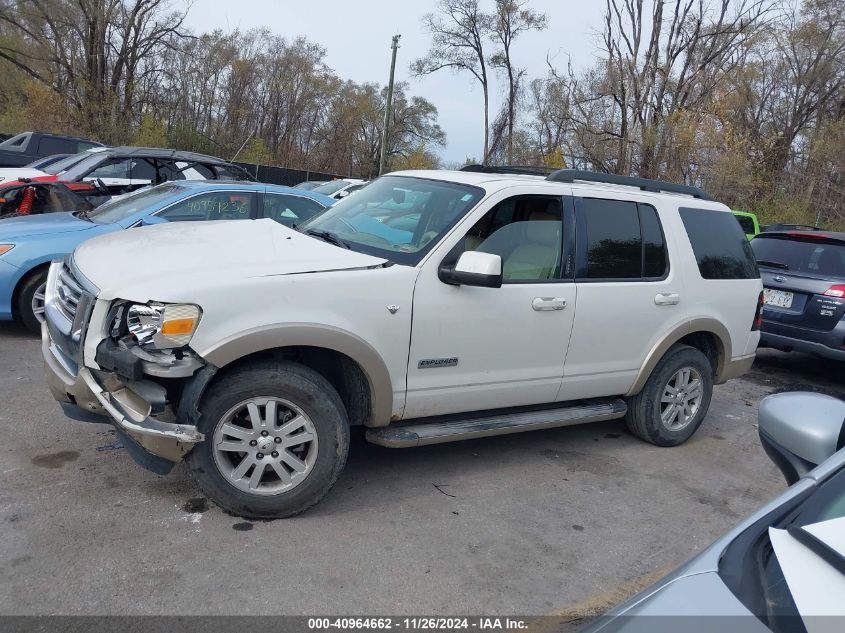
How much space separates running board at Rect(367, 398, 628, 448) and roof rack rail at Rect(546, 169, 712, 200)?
1.60 meters

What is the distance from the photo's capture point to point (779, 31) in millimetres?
31828

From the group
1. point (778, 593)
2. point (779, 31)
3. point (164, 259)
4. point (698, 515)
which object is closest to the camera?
point (778, 593)

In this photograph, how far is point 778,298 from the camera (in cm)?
790

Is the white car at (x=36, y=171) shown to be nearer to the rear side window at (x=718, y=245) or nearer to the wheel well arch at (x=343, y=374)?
the wheel well arch at (x=343, y=374)

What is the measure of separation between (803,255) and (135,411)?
7421 millimetres

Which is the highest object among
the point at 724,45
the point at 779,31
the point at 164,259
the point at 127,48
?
the point at 779,31

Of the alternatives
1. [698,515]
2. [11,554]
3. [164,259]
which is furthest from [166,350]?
[698,515]

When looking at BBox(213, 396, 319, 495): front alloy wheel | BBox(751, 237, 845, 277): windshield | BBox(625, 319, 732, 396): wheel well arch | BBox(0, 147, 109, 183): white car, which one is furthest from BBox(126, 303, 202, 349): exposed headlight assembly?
BBox(0, 147, 109, 183): white car

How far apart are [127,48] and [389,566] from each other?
3207cm

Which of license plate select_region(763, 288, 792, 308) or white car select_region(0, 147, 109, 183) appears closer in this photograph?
license plate select_region(763, 288, 792, 308)

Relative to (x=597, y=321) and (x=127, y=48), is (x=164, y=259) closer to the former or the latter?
(x=597, y=321)

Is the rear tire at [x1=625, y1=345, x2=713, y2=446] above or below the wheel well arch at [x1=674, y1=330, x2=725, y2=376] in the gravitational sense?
below

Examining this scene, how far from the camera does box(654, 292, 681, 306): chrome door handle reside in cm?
507

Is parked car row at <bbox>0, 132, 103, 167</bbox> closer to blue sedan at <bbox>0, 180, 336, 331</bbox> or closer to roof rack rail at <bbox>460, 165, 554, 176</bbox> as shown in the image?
blue sedan at <bbox>0, 180, 336, 331</bbox>
